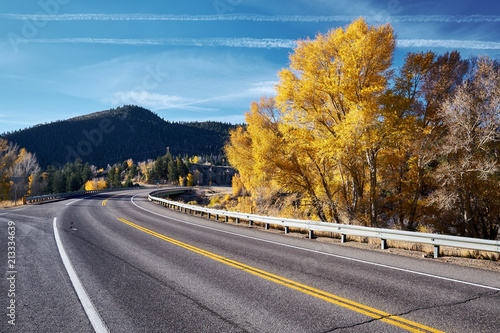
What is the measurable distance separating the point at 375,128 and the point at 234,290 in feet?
36.9

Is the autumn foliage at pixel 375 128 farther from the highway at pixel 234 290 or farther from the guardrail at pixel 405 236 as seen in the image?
the highway at pixel 234 290

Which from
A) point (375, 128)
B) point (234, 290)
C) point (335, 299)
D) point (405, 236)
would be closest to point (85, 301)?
point (234, 290)

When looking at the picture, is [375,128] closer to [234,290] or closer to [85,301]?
[234,290]

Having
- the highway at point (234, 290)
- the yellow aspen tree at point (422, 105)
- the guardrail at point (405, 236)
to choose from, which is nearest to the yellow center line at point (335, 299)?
the highway at point (234, 290)

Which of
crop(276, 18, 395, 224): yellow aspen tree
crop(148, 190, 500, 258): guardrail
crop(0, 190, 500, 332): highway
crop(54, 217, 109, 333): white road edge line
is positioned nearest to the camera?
crop(54, 217, 109, 333): white road edge line

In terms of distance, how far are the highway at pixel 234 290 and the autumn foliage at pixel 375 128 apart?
23.8 ft

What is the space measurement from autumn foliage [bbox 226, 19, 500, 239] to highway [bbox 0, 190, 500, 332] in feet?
23.8

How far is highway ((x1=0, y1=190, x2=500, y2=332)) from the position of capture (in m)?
3.84

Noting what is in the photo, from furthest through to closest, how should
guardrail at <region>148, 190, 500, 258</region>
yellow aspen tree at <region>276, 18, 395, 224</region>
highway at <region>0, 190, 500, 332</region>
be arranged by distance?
yellow aspen tree at <region>276, 18, 395, 224</region>, guardrail at <region>148, 190, 500, 258</region>, highway at <region>0, 190, 500, 332</region>

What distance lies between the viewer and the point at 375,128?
43.0 feet

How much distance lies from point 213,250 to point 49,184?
10454 centimetres

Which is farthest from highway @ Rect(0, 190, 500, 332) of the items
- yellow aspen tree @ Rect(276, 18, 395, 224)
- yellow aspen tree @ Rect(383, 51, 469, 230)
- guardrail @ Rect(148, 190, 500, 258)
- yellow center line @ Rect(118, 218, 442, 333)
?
yellow aspen tree @ Rect(383, 51, 469, 230)

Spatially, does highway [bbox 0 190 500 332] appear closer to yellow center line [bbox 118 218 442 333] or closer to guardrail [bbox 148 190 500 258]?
yellow center line [bbox 118 218 442 333]

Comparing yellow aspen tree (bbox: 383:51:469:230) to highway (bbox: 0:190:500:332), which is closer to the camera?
highway (bbox: 0:190:500:332)
